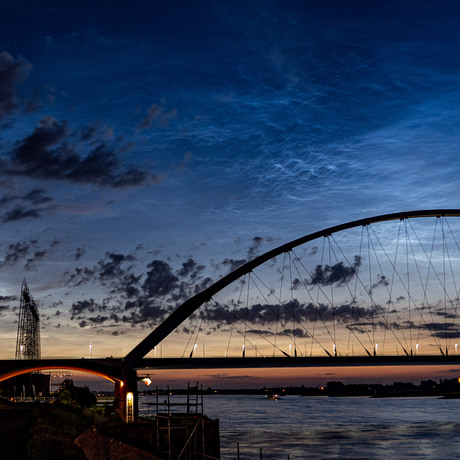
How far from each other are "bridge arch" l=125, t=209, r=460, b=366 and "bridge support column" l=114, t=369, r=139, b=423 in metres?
1.62

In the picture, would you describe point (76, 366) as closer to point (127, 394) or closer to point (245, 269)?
point (127, 394)

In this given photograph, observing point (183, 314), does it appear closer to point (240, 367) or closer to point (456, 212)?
point (240, 367)

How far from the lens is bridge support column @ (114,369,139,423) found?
230ft

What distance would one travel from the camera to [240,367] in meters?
78.4

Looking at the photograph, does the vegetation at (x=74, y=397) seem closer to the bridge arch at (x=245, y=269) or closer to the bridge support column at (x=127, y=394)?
the bridge support column at (x=127, y=394)

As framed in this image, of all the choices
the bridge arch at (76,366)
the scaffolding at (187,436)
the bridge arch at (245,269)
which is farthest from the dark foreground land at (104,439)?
the bridge arch at (245,269)

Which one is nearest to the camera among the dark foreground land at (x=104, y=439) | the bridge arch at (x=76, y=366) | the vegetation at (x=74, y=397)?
the dark foreground land at (x=104, y=439)

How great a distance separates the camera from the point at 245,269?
76.3m

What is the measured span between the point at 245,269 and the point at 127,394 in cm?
2092

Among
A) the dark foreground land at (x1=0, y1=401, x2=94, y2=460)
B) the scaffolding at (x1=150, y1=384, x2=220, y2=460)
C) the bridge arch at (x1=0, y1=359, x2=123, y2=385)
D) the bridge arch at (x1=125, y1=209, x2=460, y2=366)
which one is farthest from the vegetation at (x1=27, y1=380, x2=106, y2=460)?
the bridge arch at (x1=125, y1=209, x2=460, y2=366)

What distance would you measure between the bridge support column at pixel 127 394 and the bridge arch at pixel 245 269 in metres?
1.62

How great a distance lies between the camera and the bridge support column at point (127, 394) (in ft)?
230

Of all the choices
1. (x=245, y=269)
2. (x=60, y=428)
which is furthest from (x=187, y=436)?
(x=245, y=269)

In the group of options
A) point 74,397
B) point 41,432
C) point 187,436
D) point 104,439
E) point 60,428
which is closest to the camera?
point 104,439
